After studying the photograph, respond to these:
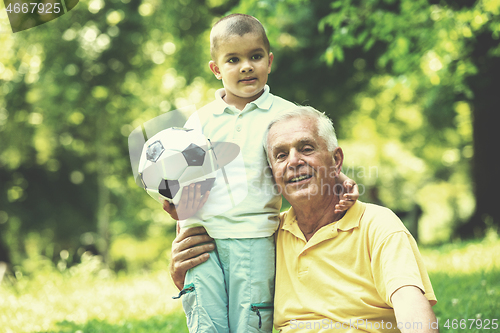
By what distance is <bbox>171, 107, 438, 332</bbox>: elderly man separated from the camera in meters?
1.93

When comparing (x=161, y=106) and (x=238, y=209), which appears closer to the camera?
(x=238, y=209)

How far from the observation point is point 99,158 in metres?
12.4

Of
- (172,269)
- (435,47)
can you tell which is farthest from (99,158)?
(172,269)

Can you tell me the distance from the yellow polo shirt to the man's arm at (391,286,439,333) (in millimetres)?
38

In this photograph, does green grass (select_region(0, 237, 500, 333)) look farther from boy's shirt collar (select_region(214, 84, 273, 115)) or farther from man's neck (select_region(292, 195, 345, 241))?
boy's shirt collar (select_region(214, 84, 273, 115))

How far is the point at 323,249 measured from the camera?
2.14 metres

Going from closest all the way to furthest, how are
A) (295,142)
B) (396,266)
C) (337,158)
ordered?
(396,266)
(295,142)
(337,158)

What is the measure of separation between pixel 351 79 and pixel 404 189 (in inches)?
516

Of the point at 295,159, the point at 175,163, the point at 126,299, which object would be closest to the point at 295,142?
the point at 295,159

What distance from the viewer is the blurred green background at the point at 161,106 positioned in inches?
Result: 191

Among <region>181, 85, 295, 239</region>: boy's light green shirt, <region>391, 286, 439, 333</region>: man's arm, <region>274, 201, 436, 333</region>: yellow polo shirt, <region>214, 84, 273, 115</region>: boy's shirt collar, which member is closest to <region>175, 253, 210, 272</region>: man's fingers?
<region>181, 85, 295, 239</region>: boy's light green shirt

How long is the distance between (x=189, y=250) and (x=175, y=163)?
1.55ft

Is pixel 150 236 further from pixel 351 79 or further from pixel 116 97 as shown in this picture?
pixel 351 79

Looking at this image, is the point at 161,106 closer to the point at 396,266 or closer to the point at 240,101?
the point at 240,101
